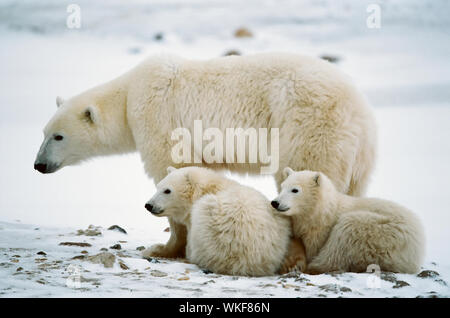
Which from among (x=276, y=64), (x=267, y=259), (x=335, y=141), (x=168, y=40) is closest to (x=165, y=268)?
(x=267, y=259)

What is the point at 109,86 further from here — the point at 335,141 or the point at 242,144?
the point at 335,141

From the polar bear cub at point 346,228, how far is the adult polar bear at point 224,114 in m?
0.37

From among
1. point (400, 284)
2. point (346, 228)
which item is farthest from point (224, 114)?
point (400, 284)

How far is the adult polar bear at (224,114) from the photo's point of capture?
481 centimetres

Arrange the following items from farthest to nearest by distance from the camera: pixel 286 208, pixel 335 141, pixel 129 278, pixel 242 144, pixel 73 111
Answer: pixel 73 111 → pixel 242 144 → pixel 335 141 → pixel 286 208 → pixel 129 278

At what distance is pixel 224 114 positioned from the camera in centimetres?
520

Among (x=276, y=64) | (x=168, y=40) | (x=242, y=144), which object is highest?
(x=168, y=40)

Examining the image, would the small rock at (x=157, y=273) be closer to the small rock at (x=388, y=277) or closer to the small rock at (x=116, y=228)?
the small rock at (x=388, y=277)

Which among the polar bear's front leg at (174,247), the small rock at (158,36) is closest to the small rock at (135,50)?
the small rock at (158,36)

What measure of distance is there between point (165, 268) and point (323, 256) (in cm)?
123

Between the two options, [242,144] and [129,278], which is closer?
[129,278]

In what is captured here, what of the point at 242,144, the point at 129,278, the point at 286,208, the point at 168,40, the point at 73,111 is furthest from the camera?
the point at 168,40

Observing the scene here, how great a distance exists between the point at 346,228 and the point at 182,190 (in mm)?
1355

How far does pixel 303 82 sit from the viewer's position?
494 centimetres
